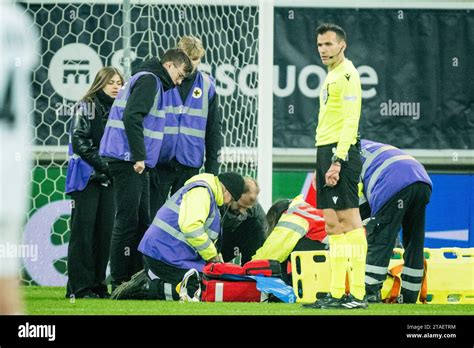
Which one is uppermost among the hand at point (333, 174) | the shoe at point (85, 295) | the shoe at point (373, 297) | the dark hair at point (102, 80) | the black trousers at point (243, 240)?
the dark hair at point (102, 80)

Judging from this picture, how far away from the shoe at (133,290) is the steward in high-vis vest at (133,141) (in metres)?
0.13

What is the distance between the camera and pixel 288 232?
6.97 metres

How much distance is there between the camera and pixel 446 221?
8.90 m

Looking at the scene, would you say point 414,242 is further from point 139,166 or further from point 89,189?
point 89,189

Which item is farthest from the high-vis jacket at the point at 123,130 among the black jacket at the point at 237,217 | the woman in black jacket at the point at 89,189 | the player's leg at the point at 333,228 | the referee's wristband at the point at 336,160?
the referee's wristband at the point at 336,160

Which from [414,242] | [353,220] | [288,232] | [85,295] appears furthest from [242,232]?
[353,220]

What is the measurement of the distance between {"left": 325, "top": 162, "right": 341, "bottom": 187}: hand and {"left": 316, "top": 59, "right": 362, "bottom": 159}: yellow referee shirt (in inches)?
2.2

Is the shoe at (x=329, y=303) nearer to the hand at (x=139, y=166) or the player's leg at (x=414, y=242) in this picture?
the player's leg at (x=414, y=242)

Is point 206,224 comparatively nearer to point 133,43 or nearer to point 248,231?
point 248,231

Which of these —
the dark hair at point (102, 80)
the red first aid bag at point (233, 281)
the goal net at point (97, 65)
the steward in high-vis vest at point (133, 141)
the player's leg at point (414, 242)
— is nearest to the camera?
the red first aid bag at point (233, 281)

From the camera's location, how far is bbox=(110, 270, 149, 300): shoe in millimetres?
6730

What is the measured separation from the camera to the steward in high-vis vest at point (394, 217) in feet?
21.7
